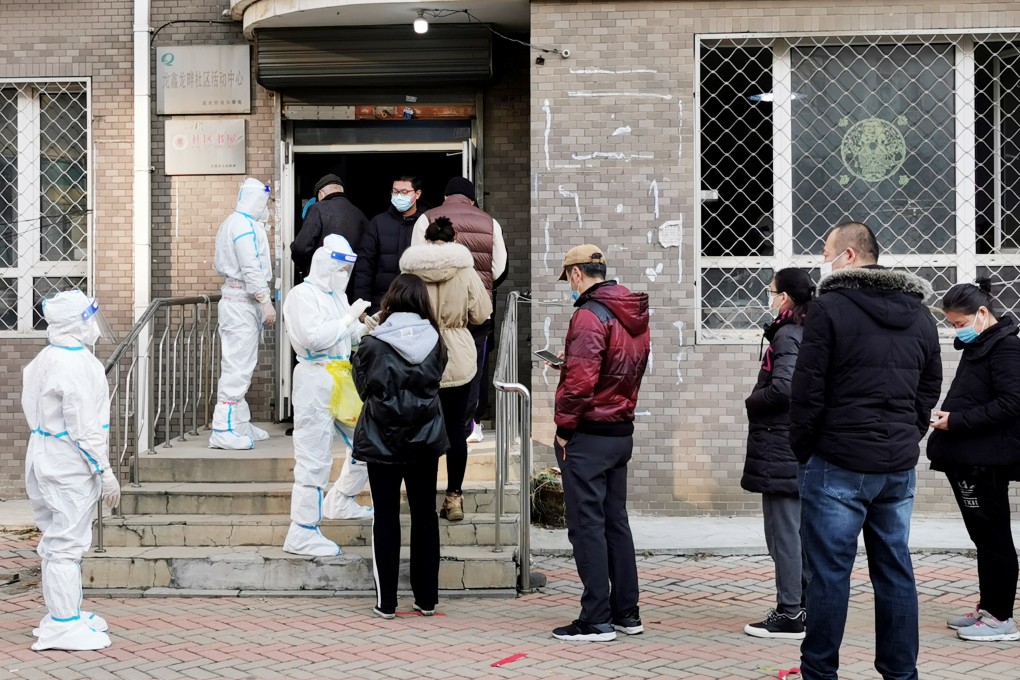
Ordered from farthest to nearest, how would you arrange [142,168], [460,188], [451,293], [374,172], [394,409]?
[374,172] → [142,168] → [460,188] → [451,293] → [394,409]

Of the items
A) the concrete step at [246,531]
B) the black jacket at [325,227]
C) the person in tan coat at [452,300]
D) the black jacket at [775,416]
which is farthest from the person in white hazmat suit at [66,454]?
the black jacket at [775,416]

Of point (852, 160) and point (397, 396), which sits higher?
point (852, 160)

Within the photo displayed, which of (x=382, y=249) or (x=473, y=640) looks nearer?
(x=473, y=640)

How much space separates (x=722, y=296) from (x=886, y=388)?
446cm

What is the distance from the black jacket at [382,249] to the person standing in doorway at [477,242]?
67 centimetres

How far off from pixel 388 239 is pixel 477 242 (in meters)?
0.97

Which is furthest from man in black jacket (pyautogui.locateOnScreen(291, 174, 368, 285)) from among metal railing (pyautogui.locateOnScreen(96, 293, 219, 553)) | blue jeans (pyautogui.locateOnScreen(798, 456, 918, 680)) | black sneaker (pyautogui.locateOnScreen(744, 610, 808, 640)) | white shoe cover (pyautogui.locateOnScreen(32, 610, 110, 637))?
blue jeans (pyautogui.locateOnScreen(798, 456, 918, 680))

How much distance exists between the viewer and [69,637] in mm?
6441

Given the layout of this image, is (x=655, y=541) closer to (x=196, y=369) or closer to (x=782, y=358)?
(x=782, y=358)

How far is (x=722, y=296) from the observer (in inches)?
381

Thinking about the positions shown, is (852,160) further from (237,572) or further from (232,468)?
(237,572)

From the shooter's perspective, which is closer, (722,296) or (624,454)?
(624,454)

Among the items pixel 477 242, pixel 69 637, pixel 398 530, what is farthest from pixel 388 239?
pixel 69 637

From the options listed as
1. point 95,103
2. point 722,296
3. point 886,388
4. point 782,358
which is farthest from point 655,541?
point 95,103
